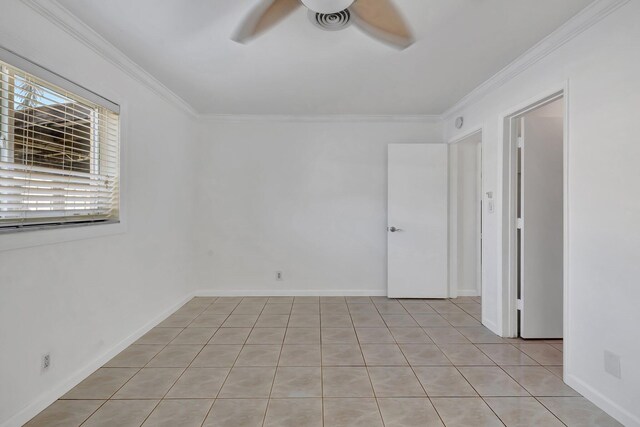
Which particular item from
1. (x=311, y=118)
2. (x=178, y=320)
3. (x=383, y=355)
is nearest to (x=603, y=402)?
(x=383, y=355)

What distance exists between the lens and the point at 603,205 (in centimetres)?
199

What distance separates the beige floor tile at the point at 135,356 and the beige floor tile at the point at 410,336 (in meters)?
2.12

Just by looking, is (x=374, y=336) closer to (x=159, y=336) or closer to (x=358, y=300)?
(x=358, y=300)

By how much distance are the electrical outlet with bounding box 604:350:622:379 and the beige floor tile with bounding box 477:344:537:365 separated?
0.70 metres

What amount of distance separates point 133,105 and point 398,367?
315 cm

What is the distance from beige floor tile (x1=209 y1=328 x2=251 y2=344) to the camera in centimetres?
301

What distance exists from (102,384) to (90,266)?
82 centimetres

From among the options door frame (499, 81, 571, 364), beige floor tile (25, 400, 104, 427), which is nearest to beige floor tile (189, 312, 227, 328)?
beige floor tile (25, 400, 104, 427)

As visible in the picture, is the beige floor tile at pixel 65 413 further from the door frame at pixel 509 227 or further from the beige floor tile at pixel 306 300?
the door frame at pixel 509 227

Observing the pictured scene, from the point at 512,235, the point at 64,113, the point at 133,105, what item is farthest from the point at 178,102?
the point at 512,235

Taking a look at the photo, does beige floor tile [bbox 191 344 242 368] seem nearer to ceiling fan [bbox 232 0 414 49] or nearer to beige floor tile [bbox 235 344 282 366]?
beige floor tile [bbox 235 344 282 366]

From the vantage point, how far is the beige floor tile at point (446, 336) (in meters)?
3.03

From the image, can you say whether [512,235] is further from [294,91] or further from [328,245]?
[294,91]

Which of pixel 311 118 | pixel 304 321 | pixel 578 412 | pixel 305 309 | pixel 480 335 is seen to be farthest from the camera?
pixel 311 118
